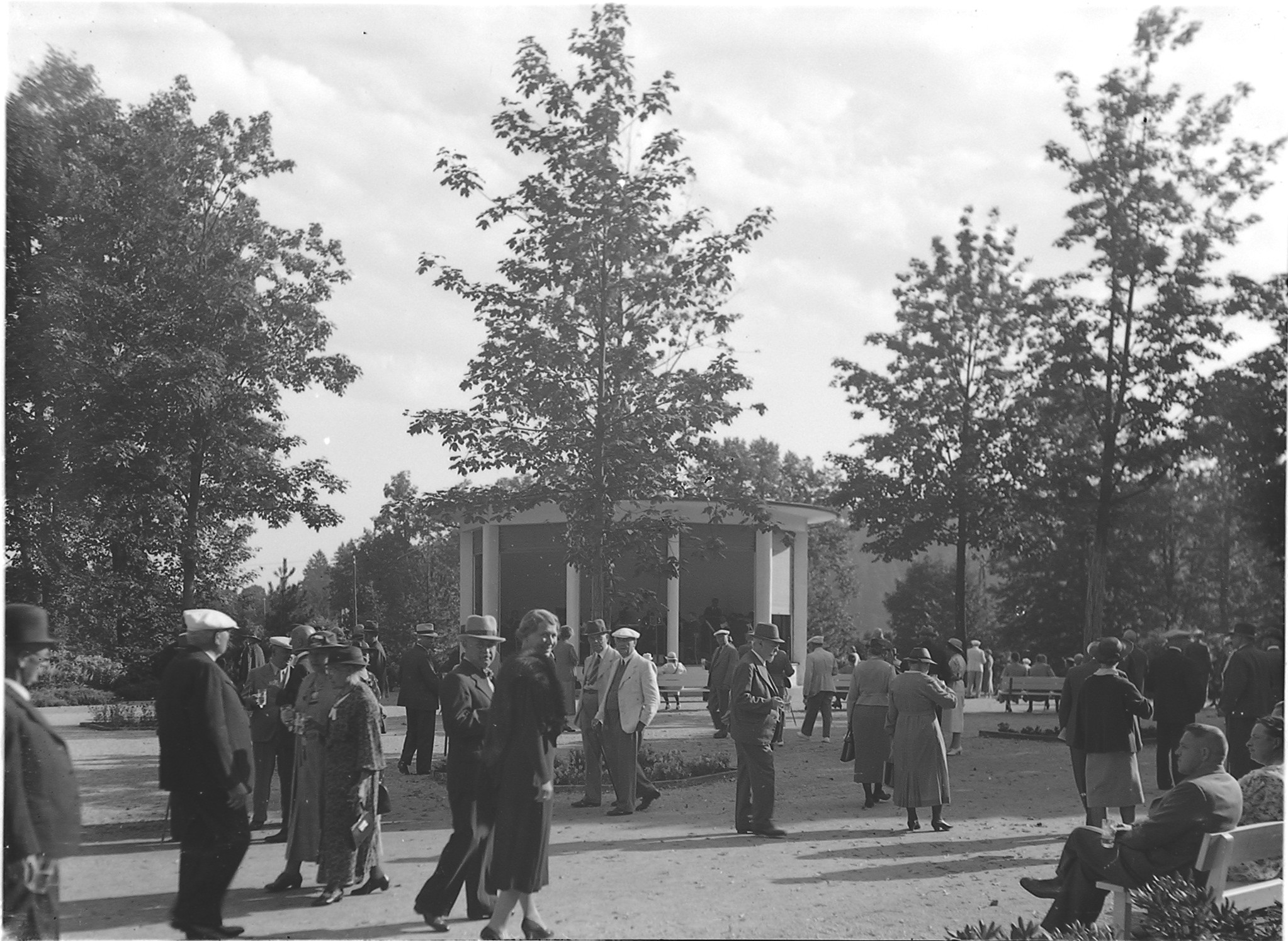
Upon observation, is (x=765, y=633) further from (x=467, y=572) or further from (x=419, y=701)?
(x=467, y=572)

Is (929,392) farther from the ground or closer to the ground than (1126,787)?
farther from the ground

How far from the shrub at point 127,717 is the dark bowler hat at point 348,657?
14595mm

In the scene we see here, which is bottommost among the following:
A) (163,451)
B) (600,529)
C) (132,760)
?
(132,760)

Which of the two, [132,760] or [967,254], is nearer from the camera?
[132,760]

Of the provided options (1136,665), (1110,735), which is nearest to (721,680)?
(1136,665)

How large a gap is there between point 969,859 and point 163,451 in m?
15.5

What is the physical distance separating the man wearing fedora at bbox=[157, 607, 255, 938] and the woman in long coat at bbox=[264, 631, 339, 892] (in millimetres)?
1476

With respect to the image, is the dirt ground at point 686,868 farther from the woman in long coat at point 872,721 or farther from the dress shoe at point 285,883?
the woman in long coat at point 872,721

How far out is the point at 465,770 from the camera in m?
7.70

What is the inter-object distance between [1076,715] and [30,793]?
8.40 meters

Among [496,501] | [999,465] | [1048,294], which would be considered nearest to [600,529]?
[496,501]

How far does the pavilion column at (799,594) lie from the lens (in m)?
36.4

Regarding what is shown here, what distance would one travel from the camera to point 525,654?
24.0 feet

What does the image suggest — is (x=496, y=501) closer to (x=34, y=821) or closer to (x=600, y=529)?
(x=600, y=529)
